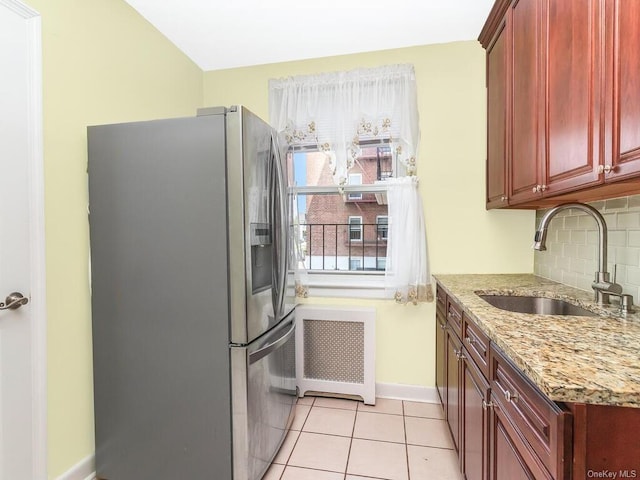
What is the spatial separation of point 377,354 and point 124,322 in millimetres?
1734

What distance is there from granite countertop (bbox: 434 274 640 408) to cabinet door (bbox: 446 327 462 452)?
31 centimetres

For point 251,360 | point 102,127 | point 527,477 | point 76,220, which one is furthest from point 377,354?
point 102,127

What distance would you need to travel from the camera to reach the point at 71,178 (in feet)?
5.19

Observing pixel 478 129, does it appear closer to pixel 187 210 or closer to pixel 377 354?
pixel 377 354

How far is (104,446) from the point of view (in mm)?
1624

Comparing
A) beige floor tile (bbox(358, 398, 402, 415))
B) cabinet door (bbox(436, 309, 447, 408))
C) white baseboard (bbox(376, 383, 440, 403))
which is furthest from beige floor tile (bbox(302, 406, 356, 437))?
cabinet door (bbox(436, 309, 447, 408))

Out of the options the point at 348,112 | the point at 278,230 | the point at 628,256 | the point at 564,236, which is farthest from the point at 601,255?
the point at 348,112

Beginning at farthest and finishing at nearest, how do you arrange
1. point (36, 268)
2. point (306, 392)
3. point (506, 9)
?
point (306, 392) → point (506, 9) → point (36, 268)

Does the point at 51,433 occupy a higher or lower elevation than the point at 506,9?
lower

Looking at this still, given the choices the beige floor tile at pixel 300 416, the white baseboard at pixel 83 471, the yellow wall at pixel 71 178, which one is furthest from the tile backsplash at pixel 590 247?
the white baseboard at pixel 83 471

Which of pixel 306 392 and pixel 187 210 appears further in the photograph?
pixel 306 392

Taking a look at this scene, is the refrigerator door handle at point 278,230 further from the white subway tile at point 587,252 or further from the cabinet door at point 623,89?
the white subway tile at point 587,252

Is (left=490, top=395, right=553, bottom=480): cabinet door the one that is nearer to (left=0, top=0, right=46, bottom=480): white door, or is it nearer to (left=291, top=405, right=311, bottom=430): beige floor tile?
(left=291, top=405, right=311, bottom=430): beige floor tile

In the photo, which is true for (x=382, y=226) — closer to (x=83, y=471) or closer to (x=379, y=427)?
(x=379, y=427)
